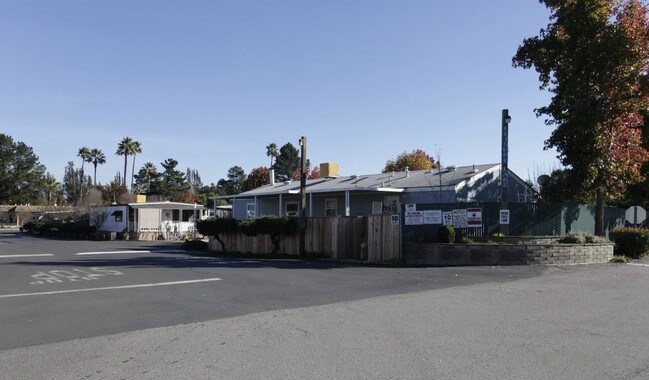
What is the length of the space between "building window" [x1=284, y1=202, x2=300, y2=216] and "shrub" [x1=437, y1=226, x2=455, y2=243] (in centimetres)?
1533

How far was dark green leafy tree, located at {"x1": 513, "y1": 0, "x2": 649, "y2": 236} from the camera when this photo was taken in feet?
61.2

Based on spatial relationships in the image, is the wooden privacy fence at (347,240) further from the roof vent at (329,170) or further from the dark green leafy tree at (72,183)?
the dark green leafy tree at (72,183)

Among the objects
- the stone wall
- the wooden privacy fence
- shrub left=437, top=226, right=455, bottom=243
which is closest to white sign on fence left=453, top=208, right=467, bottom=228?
shrub left=437, top=226, right=455, bottom=243

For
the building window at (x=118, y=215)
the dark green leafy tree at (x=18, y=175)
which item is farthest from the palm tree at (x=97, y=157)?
the building window at (x=118, y=215)

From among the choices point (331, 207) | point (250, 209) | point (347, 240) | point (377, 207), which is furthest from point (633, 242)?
point (250, 209)

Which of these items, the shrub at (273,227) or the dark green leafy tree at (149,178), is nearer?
the shrub at (273,227)

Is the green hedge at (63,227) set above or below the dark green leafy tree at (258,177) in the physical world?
below

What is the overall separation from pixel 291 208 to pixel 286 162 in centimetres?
5555

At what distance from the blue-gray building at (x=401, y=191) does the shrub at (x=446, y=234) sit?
5.48 meters

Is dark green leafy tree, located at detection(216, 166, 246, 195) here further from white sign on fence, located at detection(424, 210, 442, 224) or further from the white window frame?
white sign on fence, located at detection(424, 210, 442, 224)

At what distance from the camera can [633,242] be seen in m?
20.5

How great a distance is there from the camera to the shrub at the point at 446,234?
17.9 meters

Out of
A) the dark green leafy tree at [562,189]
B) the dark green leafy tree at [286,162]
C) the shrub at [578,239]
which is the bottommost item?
the shrub at [578,239]

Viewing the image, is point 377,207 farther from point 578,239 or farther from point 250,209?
point 578,239
